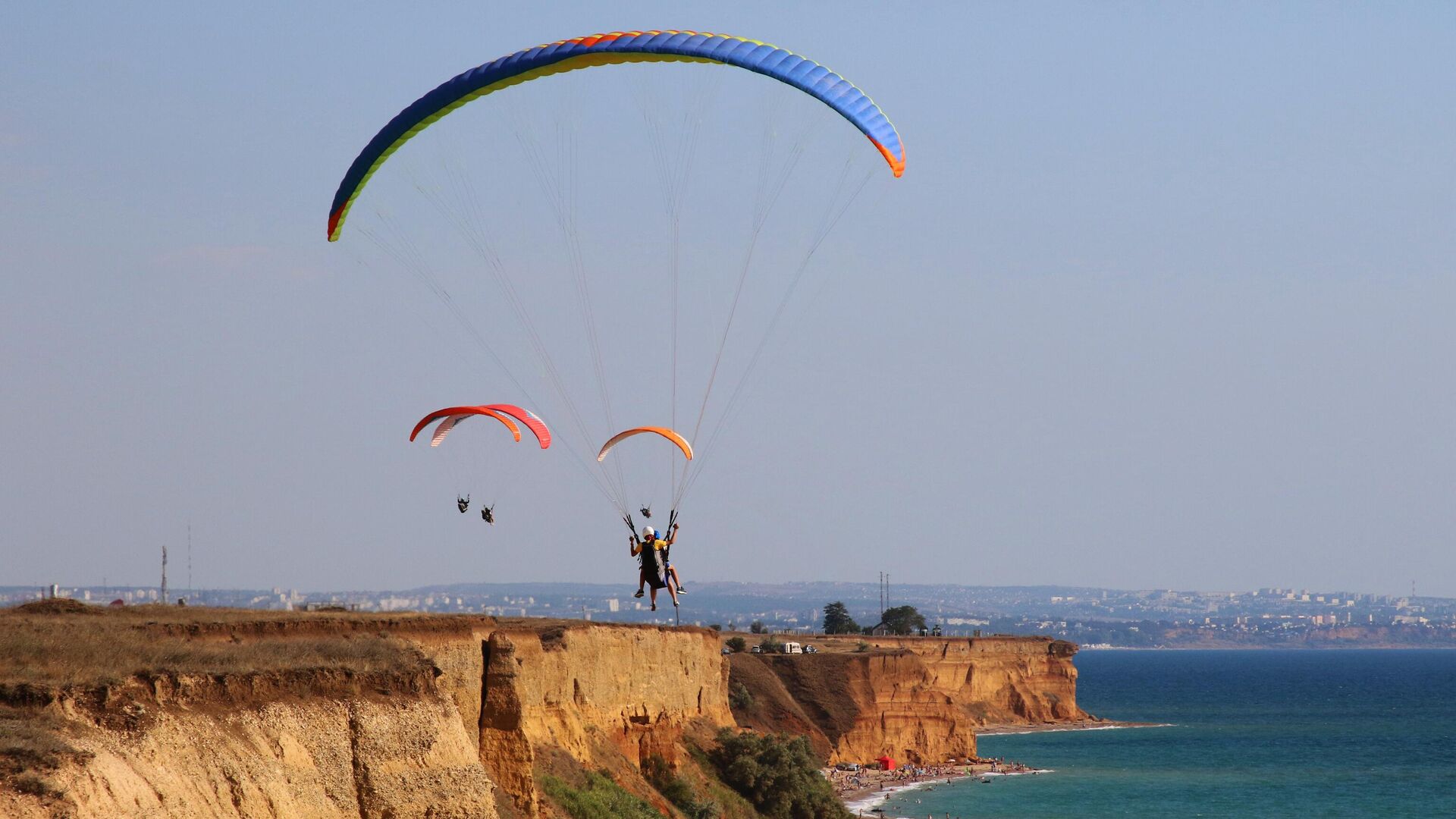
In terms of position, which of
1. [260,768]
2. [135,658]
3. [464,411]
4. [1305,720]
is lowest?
[1305,720]

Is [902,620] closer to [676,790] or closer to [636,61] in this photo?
[676,790]

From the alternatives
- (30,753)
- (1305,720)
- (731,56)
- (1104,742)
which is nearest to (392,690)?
(30,753)

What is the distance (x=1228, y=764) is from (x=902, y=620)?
50831mm

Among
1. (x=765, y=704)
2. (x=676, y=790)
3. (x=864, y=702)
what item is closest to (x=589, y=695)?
(x=676, y=790)

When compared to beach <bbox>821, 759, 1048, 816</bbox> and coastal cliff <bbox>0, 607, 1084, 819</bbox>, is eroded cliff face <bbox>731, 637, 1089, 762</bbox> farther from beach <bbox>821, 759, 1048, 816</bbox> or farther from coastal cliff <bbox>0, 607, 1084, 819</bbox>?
coastal cliff <bbox>0, 607, 1084, 819</bbox>

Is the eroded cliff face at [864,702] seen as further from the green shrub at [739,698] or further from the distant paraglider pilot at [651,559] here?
the distant paraglider pilot at [651,559]

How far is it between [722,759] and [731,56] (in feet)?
81.1

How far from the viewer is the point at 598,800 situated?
29.1 metres

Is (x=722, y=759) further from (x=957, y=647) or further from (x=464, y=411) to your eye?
(x=957, y=647)

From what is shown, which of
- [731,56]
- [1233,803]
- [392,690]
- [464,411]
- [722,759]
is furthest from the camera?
[1233,803]

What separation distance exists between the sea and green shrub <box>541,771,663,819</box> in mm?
23860

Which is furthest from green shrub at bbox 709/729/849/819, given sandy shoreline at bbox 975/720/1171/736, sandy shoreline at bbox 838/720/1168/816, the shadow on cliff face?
sandy shoreline at bbox 975/720/1171/736

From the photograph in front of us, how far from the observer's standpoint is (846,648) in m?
80.5

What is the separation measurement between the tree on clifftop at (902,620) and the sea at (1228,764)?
15.4 m
